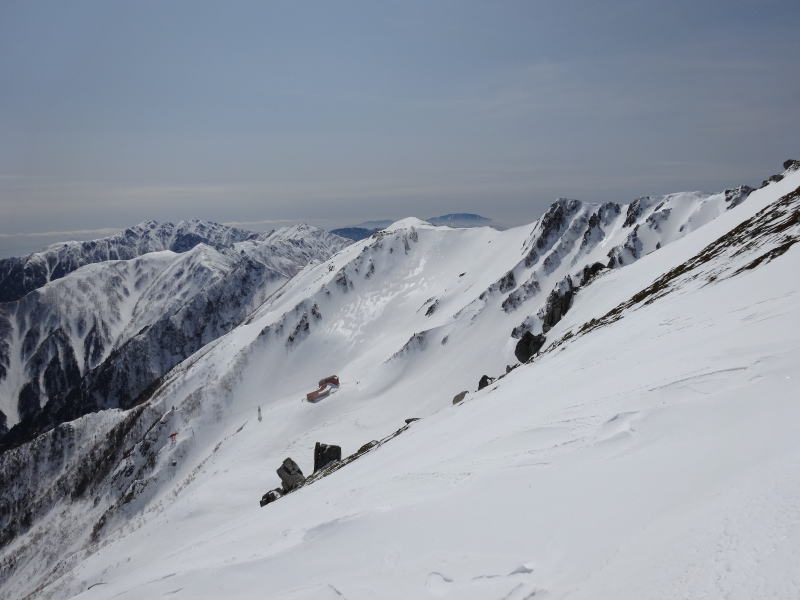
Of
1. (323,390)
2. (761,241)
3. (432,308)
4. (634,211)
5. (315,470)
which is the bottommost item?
(323,390)

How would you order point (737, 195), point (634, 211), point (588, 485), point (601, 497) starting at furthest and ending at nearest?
point (634, 211)
point (737, 195)
point (588, 485)
point (601, 497)

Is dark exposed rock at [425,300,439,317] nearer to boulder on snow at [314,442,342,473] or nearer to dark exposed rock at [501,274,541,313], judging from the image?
dark exposed rock at [501,274,541,313]

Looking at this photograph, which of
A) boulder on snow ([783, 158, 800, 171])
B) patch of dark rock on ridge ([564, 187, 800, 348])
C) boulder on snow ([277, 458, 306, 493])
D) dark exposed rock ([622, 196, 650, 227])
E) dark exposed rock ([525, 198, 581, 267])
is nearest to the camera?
patch of dark rock on ridge ([564, 187, 800, 348])

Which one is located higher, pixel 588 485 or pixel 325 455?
pixel 588 485

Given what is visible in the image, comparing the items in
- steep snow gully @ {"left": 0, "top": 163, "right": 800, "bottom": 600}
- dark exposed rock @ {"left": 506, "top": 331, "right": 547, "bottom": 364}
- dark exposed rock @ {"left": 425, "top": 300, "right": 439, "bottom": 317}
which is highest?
steep snow gully @ {"left": 0, "top": 163, "right": 800, "bottom": 600}

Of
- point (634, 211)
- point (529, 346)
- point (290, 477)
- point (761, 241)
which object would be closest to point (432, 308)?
point (634, 211)

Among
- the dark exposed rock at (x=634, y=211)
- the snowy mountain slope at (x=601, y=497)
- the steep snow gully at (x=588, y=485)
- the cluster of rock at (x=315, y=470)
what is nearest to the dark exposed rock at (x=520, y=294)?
the dark exposed rock at (x=634, y=211)

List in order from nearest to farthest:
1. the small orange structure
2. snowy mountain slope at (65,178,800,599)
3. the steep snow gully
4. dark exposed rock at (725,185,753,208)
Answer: snowy mountain slope at (65,178,800,599)
the steep snow gully
the small orange structure
dark exposed rock at (725,185,753,208)

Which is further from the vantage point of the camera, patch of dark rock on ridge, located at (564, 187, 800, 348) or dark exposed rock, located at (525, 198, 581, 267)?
dark exposed rock, located at (525, 198, 581, 267)

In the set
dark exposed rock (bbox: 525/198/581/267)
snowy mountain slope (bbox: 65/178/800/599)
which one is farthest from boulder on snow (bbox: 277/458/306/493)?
dark exposed rock (bbox: 525/198/581/267)

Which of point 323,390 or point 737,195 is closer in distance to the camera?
point 323,390

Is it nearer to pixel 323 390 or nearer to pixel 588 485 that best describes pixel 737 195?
pixel 323 390

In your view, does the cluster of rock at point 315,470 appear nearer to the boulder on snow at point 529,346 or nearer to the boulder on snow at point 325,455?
the boulder on snow at point 325,455

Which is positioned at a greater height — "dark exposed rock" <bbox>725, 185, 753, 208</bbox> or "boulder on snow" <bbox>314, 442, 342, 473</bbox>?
"dark exposed rock" <bbox>725, 185, 753, 208</bbox>
